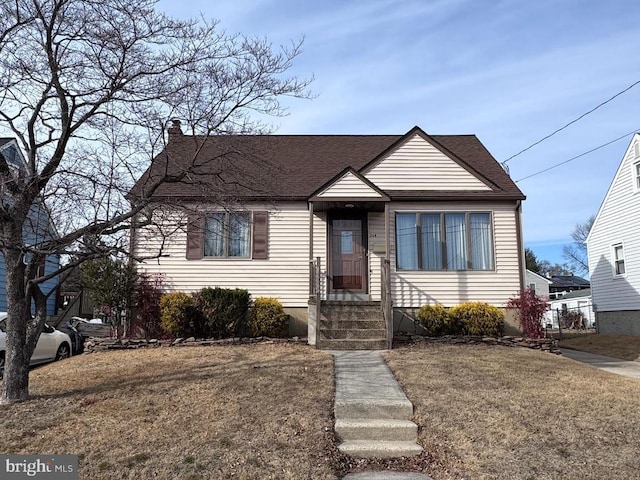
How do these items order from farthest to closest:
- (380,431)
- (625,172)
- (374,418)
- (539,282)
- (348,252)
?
(539,282)
(625,172)
(348,252)
(374,418)
(380,431)

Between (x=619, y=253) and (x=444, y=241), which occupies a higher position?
(x=619, y=253)

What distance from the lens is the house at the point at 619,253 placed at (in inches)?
742

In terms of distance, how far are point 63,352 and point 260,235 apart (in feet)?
18.0

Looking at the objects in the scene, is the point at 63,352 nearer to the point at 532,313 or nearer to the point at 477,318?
the point at 477,318

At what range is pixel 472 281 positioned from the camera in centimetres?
1280

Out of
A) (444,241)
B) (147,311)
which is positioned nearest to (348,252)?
(444,241)

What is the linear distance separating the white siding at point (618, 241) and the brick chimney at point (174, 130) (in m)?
17.4

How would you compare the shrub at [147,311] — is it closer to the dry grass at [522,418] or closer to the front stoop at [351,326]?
the front stoop at [351,326]

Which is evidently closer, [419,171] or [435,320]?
[435,320]

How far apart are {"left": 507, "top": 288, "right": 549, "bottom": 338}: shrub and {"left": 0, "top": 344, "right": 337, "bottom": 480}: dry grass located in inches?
232

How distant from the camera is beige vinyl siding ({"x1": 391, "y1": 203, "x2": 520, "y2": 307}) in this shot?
12750 millimetres

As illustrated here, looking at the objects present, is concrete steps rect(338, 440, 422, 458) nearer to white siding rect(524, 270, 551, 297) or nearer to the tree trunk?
the tree trunk

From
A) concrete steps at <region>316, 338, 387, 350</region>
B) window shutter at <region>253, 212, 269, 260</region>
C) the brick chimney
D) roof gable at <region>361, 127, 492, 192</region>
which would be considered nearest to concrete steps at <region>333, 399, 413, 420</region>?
concrete steps at <region>316, 338, 387, 350</region>

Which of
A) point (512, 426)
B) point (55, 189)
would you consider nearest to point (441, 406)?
point (512, 426)
